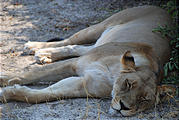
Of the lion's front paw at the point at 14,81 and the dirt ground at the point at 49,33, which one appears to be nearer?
the dirt ground at the point at 49,33

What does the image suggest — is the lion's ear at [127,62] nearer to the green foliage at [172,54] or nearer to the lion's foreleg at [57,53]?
the green foliage at [172,54]

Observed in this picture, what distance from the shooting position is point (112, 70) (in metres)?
3.01

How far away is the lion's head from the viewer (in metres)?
2.54

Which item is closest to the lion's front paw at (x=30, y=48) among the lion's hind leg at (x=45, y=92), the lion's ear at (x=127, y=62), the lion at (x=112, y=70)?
the lion at (x=112, y=70)

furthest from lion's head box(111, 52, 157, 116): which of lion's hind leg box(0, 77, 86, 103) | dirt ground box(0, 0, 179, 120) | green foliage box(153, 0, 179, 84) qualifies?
green foliage box(153, 0, 179, 84)

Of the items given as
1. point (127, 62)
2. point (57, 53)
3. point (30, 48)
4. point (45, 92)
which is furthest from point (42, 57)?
point (127, 62)

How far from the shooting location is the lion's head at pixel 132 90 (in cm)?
254

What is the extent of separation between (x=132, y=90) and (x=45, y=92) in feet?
2.96

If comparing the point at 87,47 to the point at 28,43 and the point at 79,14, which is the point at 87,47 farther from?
the point at 79,14

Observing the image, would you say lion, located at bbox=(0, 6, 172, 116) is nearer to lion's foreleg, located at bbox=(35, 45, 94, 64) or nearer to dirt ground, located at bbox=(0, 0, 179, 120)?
lion's foreleg, located at bbox=(35, 45, 94, 64)

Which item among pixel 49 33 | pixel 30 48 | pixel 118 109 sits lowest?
pixel 118 109

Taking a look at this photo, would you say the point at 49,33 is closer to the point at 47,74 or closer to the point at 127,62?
the point at 47,74

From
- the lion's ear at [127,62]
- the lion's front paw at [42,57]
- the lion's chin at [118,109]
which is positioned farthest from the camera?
the lion's front paw at [42,57]

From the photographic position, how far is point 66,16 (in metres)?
5.68
